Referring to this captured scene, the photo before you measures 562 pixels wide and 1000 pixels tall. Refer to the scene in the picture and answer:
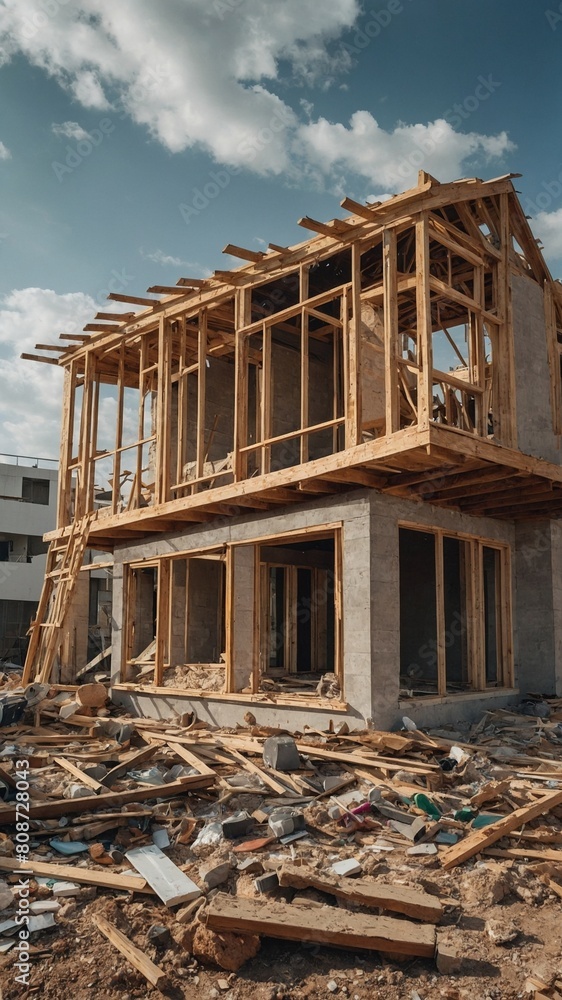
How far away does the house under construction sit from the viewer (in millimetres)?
10836

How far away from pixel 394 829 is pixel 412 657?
9619mm

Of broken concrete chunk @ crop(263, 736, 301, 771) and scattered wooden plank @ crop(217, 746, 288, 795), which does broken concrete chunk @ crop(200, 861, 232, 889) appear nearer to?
A: scattered wooden plank @ crop(217, 746, 288, 795)

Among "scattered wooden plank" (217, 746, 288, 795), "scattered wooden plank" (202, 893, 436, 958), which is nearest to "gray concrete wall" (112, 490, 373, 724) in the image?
"scattered wooden plank" (217, 746, 288, 795)

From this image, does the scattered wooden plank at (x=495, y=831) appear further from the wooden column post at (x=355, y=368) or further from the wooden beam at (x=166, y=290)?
the wooden beam at (x=166, y=290)

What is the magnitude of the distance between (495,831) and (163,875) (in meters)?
2.98

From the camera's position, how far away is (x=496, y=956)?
5062mm

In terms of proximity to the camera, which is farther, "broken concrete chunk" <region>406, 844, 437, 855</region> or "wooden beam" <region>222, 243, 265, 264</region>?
"wooden beam" <region>222, 243, 265, 264</region>

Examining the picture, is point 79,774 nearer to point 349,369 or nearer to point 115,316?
point 349,369

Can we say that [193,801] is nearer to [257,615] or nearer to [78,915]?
[78,915]

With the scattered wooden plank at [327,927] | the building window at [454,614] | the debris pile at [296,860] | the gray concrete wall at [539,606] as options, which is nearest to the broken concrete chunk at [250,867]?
the debris pile at [296,860]

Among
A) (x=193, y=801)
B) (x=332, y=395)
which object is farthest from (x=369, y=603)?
(x=332, y=395)

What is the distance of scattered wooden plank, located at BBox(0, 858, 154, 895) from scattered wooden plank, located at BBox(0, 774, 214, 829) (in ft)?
3.50

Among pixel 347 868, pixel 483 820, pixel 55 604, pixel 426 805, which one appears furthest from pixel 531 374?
pixel 55 604

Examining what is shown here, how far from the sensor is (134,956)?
16.1 feet
